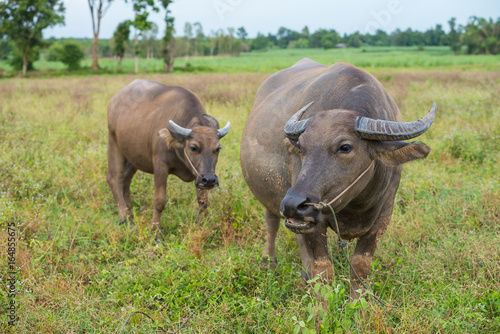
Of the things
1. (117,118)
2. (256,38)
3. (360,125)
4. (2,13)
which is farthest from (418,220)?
(256,38)

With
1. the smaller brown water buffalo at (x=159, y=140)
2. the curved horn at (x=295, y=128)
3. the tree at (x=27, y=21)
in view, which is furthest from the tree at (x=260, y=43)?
the curved horn at (x=295, y=128)

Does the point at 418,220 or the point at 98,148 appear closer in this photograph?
the point at 418,220

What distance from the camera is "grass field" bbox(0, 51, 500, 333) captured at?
315 cm

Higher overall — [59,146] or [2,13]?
[2,13]

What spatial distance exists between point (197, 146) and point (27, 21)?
3858 cm

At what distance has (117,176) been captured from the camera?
6.42 meters

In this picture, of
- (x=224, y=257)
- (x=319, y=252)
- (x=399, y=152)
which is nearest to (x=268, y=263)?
(x=224, y=257)

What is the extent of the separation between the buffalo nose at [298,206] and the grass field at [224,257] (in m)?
0.55

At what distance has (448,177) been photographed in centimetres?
628

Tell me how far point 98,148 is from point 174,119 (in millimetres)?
2670

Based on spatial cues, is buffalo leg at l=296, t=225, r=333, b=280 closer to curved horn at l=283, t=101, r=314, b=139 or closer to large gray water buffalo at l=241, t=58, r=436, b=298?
large gray water buffalo at l=241, t=58, r=436, b=298

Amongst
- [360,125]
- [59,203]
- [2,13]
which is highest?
[2,13]

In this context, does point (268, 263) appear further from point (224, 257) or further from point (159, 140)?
point (159, 140)

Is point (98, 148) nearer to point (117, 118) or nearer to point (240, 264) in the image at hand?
point (117, 118)
